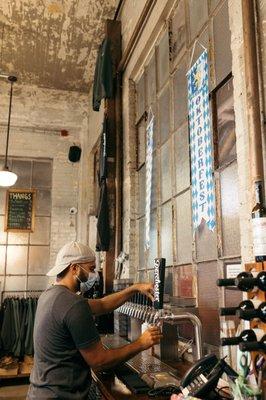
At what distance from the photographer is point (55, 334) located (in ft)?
6.65

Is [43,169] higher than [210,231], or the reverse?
[43,169]

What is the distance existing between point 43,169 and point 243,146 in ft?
18.8

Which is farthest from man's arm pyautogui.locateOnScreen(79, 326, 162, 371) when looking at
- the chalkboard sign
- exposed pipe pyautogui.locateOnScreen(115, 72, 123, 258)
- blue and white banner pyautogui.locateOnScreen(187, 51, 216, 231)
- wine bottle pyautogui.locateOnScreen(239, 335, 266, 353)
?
the chalkboard sign

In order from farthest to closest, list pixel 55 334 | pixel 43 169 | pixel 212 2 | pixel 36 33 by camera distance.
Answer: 1. pixel 43 169
2. pixel 36 33
3. pixel 212 2
4. pixel 55 334

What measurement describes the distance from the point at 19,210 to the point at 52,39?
295cm

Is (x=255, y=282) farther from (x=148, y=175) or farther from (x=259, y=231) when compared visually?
(x=148, y=175)

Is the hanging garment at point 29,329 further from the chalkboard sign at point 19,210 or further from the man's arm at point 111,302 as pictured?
the man's arm at point 111,302

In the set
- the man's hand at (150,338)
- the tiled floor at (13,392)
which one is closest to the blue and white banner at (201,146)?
the man's hand at (150,338)

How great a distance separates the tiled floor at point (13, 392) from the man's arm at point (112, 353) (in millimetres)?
3747

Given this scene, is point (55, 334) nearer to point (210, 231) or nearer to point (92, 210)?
point (210, 231)

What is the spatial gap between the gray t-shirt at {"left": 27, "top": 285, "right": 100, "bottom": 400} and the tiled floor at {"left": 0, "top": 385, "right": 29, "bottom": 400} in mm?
3448

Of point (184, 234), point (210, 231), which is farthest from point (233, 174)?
point (184, 234)

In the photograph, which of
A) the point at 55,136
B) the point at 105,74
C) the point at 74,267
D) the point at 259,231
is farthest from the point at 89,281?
the point at 55,136

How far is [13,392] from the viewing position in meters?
5.22
